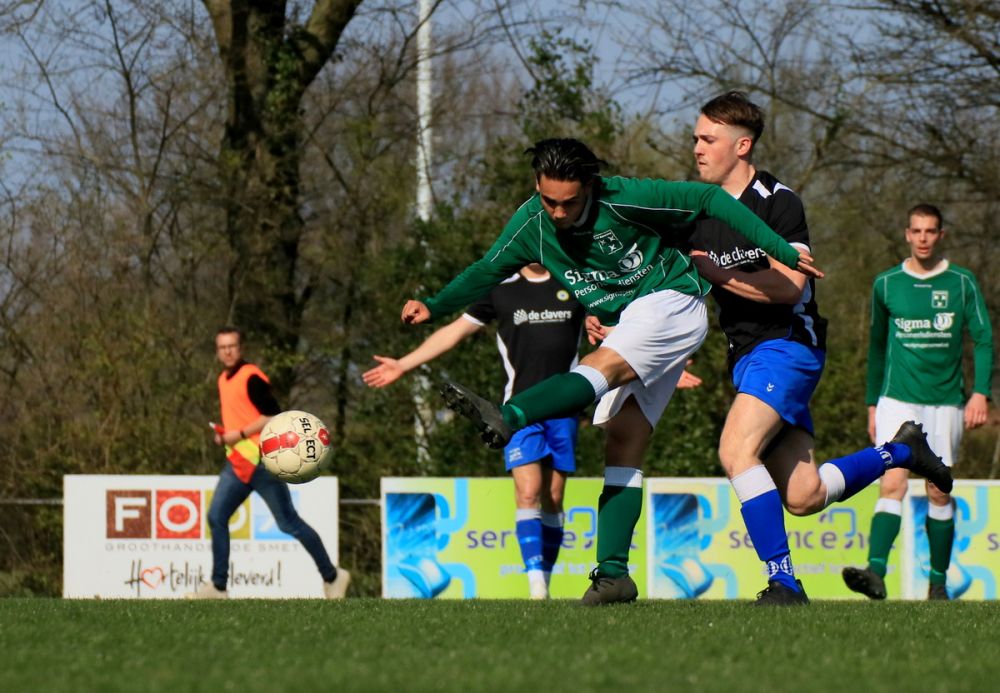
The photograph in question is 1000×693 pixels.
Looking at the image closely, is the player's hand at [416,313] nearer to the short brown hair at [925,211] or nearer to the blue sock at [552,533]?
the blue sock at [552,533]

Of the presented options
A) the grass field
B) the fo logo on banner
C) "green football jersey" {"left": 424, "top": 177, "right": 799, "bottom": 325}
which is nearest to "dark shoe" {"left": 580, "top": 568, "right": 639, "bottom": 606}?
the grass field

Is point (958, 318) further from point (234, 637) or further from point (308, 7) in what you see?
point (308, 7)

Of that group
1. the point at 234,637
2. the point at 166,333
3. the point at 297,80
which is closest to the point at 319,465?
the point at 234,637

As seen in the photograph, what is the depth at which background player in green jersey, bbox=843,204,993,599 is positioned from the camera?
32.1 feet

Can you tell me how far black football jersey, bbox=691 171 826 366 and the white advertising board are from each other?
682 centimetres

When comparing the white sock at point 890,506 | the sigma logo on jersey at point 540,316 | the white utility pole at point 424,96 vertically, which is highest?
the white utility pole at point 424,96

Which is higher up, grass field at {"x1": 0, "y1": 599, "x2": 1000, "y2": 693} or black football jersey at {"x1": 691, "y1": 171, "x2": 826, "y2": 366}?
black football jersey at {"x1": 691, "y1": 171, "x2": 826, "y2": 366}

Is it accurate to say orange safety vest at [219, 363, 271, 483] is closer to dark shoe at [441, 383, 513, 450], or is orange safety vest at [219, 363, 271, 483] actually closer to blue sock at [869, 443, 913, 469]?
blue sock at [869, 443, 913, 469]

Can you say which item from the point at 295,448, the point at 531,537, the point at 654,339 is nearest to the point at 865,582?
the point at 531,537

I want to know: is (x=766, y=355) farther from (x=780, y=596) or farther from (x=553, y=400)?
(x=553, y=400)

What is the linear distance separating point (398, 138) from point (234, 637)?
14.0 meters

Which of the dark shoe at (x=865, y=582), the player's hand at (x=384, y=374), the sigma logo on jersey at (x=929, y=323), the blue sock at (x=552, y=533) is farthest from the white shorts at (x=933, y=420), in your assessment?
the player's hand at (x=384, y=374)

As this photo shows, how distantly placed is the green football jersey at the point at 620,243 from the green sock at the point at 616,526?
777 millimetres

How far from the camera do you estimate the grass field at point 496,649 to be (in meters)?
4.07
